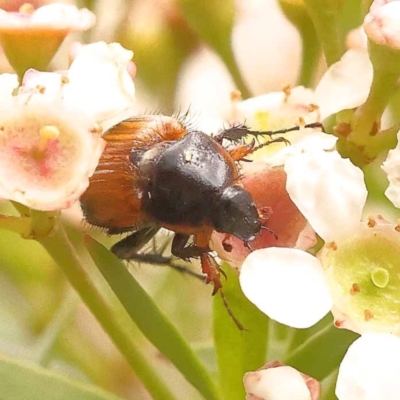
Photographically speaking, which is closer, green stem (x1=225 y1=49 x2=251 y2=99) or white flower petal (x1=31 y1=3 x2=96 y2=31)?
white flower petal (x1=31 y1=3 x2=96 y2=31)

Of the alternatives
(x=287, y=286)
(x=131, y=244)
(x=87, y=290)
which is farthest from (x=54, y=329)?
(x=287, y=286)

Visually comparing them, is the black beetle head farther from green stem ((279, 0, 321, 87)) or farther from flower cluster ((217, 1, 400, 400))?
green stem ((279, 0, 321, 87))

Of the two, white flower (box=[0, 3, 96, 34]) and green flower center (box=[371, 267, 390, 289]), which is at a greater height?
white flower (box=[0, 3, 96, 34])

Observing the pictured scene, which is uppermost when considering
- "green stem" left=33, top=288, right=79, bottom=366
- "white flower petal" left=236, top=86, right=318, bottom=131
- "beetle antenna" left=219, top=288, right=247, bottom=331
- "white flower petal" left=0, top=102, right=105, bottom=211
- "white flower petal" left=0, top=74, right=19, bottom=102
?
"white flower petal" left=0, top=74, right=19, bottom=102

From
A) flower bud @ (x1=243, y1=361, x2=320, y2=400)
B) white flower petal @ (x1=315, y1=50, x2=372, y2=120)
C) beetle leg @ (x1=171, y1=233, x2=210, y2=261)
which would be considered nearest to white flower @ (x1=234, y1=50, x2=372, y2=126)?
white flower petal @ (x1=315, y1=50, x2=372, y2=120)

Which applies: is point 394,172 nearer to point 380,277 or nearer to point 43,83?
point 380,277

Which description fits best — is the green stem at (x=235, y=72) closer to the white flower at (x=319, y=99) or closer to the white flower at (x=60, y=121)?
the white flower at (x=319, y=99)

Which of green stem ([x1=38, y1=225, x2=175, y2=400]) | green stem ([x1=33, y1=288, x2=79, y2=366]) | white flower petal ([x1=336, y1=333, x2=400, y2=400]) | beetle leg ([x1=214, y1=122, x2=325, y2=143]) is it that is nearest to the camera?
white flower petal ([x1=336, y1=333, x2=400, y2=400])

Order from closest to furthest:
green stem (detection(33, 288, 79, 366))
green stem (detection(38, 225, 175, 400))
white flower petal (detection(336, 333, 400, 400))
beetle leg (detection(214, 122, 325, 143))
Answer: white flower petal (detection(336, 333, 400, 400)), green stem (detection(38, 225, 175, 400)), beetle leg (detection(214, 122, 325, 143)), green stem (detection(33, 288, 79, 366))
